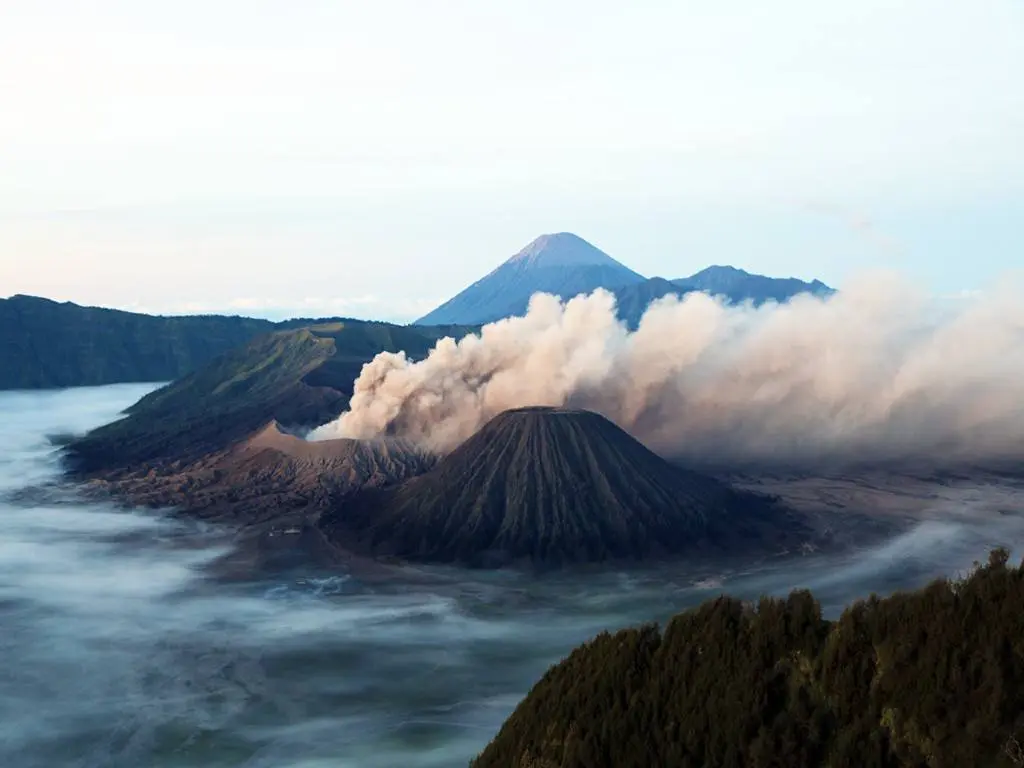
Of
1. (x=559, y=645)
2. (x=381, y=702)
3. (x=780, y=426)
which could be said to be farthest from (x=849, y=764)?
(x=780, y=426)

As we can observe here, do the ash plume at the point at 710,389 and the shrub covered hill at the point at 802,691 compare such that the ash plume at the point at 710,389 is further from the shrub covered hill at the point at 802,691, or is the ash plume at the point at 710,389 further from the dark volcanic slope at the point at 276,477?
the shrub covered hill at the point at 802,691

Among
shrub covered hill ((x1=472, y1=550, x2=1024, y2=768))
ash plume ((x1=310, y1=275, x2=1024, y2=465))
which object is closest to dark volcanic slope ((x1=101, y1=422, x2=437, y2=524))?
ash plume ((x1=310, y1=275, x2=1024, y2=465))

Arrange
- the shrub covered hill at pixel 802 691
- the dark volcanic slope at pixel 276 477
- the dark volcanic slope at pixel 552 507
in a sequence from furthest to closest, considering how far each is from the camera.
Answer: the dark volcanic slope at pixel 276 477, the dark volcanic slope at pixel 552 507, the shrub covered hill at pixel 802 691

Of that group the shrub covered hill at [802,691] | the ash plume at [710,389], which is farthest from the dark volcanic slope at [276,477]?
the shrub covered hill at [802,691]

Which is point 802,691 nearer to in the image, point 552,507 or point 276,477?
point 552,507

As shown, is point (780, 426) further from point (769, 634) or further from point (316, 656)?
point (769, 634)
